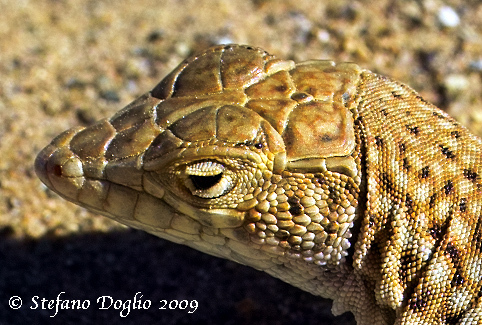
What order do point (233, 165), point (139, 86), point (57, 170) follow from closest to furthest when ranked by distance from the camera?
point (233, 165) → point (57, 170) → point (139, 86)

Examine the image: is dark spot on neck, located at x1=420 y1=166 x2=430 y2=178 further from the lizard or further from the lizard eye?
the lizard eye

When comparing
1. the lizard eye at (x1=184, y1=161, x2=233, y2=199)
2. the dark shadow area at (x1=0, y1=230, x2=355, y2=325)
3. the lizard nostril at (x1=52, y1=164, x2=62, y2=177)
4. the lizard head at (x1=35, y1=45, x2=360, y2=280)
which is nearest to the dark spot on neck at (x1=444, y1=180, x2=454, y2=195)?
the lizard head at (x1=35, y1=45, x2=360, y2=280)

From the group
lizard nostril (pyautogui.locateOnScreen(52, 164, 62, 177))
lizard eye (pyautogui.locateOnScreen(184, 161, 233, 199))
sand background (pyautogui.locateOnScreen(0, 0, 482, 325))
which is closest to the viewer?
lizard eye (pyautogui.locateOnScreen(184, 161, 233, 199))

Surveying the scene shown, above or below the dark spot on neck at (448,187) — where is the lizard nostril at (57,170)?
below

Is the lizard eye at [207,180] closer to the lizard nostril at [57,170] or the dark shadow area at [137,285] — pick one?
the lizard nostril at [57,170]

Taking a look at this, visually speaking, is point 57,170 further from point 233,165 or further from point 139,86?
point 139,86

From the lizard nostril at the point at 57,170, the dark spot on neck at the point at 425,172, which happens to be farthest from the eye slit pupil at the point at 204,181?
the dark spot on neck at the point at 425,172

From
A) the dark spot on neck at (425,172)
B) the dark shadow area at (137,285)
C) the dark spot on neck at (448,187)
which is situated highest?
the dark spot on neck at (425,172)

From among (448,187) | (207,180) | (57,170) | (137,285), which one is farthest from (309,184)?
(137,285)
